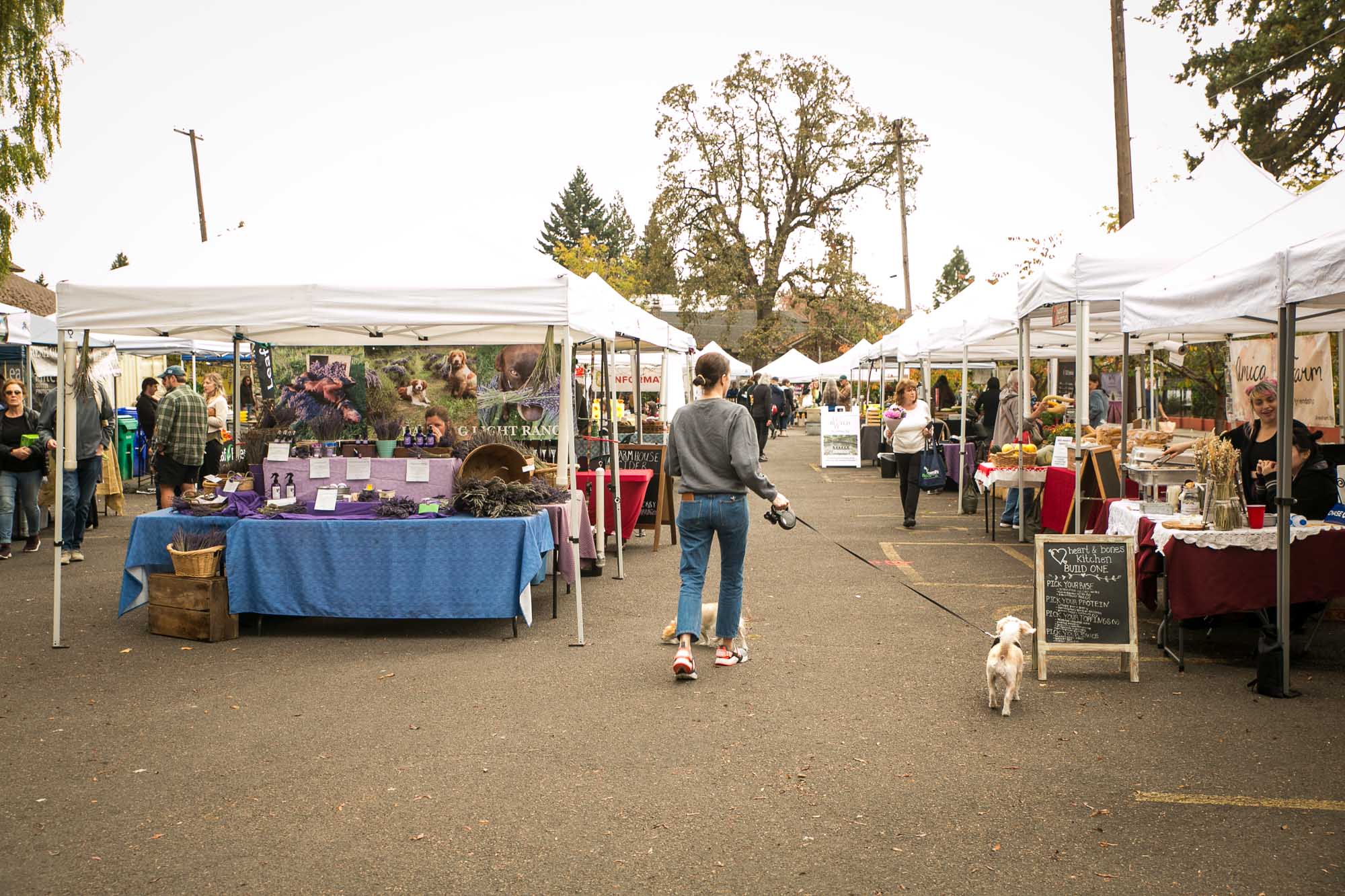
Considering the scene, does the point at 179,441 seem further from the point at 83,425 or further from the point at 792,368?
the point at 792,368

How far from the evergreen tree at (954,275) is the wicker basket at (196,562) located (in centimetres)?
10852

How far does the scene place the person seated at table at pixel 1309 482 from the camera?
690 cm

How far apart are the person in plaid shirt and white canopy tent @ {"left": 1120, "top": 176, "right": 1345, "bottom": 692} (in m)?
8.88

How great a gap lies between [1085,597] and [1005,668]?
1160mm

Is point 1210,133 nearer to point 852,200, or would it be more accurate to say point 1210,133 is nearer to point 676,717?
point 676,717

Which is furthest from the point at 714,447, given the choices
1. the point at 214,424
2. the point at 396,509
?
the point at 214,424

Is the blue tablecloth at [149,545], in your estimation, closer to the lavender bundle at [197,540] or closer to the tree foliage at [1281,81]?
the lavender bundle at [197,540]

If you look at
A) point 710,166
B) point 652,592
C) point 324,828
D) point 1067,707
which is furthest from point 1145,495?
point 710,166

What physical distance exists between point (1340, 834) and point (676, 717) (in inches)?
113

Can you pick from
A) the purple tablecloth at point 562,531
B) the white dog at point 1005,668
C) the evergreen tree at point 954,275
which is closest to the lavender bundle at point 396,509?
the purple tablecloth at point 562,531

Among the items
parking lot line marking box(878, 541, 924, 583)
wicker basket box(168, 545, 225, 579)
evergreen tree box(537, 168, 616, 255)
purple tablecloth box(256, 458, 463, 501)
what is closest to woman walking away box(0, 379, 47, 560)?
purple tablecloth box(256, 458, 463, 501)

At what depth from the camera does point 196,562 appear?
24.7ft

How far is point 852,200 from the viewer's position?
4762 centimetres

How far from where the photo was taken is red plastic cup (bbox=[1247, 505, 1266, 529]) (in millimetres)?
6624
